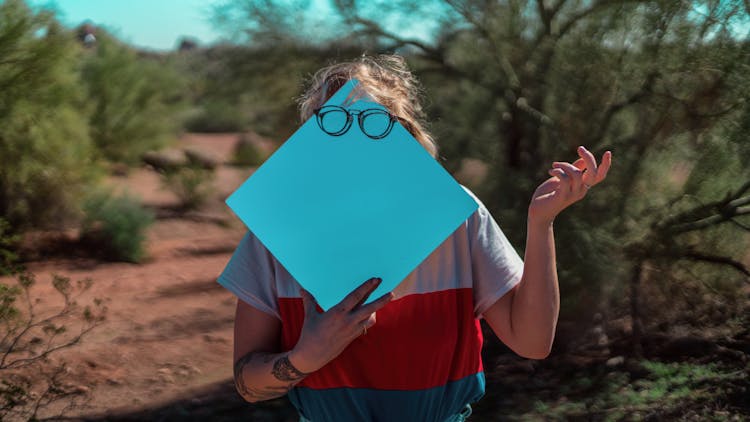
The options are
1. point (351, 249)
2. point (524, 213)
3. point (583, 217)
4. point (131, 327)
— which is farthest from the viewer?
point (131, 327)

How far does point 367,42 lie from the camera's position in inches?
299

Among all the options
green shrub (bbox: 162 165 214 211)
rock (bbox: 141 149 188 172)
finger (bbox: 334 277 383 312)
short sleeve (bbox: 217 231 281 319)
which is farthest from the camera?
rock (bbox: 141 149 188 172)

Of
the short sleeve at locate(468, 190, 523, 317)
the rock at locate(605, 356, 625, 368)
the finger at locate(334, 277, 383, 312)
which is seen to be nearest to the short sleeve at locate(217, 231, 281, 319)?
the finger at locate(334, 277, 383, 312)

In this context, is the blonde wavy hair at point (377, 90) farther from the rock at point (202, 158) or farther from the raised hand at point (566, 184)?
the rock at point (202, 158)

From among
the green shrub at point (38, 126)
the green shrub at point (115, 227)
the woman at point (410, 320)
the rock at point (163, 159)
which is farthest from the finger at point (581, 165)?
the rock at point (163, 159)

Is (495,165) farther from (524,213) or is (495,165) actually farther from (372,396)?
(372,396)

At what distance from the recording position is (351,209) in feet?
4.28

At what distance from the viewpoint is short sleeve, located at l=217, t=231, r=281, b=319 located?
4.89 ft

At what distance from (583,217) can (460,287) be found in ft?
13.7

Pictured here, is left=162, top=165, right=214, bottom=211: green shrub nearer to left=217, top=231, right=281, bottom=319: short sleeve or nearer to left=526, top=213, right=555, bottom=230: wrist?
left=217, top=231, right=281, bottom=319: short sleeve

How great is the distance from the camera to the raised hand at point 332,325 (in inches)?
49.8

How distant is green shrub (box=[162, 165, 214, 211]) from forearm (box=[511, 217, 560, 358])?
12376mm

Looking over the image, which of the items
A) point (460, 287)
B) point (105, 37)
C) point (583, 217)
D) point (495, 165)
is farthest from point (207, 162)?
point (460, 287)

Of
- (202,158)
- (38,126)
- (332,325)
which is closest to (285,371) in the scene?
(332,325)
